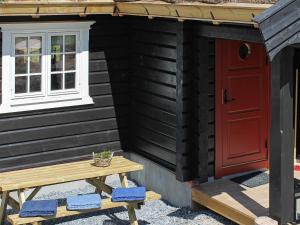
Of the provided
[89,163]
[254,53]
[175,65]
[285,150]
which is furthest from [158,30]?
[285,150]

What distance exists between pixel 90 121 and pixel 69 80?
73cm

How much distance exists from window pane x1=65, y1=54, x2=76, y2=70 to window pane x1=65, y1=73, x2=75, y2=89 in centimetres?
11

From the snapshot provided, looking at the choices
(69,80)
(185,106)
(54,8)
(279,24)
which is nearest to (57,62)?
(69,80)

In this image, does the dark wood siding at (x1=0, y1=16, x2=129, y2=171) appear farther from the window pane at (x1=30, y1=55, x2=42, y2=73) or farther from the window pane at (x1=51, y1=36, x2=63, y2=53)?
the window pane at (x1=30, y1=55, x2=42, y2=73)

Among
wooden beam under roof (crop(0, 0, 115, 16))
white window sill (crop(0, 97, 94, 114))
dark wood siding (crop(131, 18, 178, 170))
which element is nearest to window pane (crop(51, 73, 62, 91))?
white window sill (crop(0, 97, 94, 114))

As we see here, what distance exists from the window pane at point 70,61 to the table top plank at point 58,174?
1634 millimetres

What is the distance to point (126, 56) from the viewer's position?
9.42m

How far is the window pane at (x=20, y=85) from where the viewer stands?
8586mm

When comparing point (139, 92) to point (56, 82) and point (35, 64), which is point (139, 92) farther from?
point (35, 64)

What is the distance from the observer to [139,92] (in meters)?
9.26

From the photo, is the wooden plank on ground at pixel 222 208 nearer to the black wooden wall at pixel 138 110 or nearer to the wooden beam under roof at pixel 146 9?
the black wooden wall at pixel 138 110

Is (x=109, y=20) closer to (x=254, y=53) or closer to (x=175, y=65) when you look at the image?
(x=175, y=65)

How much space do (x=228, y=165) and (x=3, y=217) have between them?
10.6ft

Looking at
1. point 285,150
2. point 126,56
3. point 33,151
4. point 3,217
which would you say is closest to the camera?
point 285,150
